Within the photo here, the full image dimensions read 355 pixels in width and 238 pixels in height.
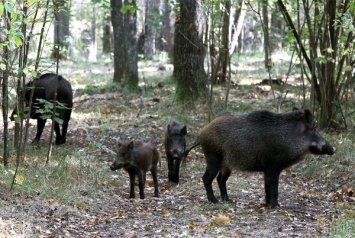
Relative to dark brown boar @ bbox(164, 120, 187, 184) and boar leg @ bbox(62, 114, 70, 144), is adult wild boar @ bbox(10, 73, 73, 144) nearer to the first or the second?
boar leg @ bbox(62, 114, 70, 144)

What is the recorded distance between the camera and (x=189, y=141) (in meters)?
12.1

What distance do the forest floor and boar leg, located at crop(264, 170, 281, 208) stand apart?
0.18 meters

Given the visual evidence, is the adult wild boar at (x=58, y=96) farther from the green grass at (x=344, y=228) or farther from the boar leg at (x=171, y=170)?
the green grass at (x=344, y=228)

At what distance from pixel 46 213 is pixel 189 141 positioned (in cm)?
531

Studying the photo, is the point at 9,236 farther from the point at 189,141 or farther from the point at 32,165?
the point at 189,141

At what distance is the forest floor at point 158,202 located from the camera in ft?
22.8

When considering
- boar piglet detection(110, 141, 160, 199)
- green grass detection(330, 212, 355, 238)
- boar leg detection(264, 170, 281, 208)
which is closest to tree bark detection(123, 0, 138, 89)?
boar piglet detection(110, 141, 160, 199)

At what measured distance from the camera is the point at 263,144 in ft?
27.6

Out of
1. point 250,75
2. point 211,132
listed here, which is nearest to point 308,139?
point 211,132

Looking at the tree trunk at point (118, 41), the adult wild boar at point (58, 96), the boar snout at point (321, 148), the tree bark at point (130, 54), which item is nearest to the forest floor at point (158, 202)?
the adult wild boar at point (58, 96)

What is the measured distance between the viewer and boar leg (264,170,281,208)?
8.28 m

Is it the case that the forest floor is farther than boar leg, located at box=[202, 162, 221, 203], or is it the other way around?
boar leg, located at box=[202, 162, 221, 203]

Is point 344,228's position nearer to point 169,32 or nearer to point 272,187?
point 272,187

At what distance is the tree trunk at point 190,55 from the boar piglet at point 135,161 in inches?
189
